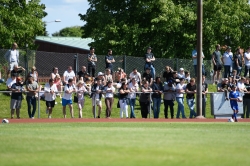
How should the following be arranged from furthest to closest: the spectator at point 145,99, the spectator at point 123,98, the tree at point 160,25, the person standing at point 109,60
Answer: the tree at point 160,25 < the person standing at point 109,60 < the spectator at point 145,99 < the spectator at point 123,98

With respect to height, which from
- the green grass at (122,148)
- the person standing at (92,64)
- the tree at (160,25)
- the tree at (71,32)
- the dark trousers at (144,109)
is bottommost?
the green grass at (122,148)

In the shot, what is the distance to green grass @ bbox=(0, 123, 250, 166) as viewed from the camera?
12727mm

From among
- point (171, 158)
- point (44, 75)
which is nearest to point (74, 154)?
point (171, 158)

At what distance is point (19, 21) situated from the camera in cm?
5081

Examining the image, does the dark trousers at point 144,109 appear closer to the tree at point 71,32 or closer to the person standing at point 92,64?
the person standing at point 92,64

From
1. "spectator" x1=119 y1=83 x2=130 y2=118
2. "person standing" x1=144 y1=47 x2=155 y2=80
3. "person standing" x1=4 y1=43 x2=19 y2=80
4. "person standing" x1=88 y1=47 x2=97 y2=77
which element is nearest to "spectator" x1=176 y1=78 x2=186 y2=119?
"spectator" x1=119 y1=83 x2=130 y2=118

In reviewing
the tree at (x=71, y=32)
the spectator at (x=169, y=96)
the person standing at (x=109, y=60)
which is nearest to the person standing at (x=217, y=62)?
the person standing at (x=109, y=60)

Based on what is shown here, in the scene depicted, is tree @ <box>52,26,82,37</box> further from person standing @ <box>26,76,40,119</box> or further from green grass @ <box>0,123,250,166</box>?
green grass @ <box>0,123,250,166</box>

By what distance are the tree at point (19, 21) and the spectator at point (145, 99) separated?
20808 mm

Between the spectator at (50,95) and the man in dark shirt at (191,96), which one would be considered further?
the man in dark shirt at (191,96)

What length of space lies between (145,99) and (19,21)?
23277 millimetres

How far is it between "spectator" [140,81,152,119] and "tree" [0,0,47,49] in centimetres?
2081

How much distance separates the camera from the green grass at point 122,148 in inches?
501

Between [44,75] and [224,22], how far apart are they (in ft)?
66.9
